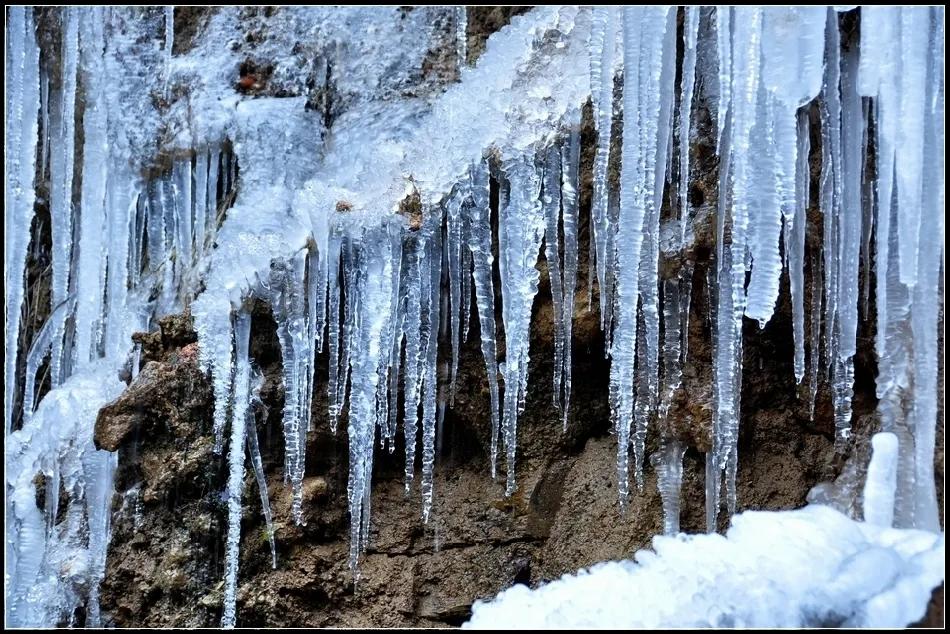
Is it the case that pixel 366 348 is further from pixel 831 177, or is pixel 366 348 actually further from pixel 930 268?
pixel 930 268

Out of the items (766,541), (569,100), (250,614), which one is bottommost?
(250,614)

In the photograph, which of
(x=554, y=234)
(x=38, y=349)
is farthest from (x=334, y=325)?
(x=38, y=349)

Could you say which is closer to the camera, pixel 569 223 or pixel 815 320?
pixel 815 320

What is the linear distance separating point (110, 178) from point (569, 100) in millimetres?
2587

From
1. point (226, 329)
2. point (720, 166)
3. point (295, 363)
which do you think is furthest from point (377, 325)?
point (720, 166)

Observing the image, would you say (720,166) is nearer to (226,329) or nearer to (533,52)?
(533,52)

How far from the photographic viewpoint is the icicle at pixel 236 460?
3.32m

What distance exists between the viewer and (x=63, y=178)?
4.59m

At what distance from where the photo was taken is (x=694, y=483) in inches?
120

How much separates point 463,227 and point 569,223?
39cm

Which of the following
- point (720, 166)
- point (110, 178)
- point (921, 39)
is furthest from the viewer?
point (110, 178)

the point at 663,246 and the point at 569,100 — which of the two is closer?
the point at 663,246

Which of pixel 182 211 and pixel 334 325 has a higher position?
pixel 182 211

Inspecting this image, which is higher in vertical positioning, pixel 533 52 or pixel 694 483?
pixel 533 52
